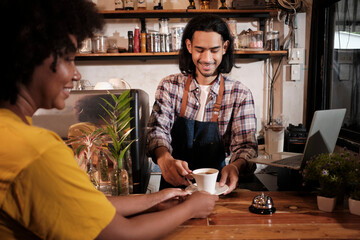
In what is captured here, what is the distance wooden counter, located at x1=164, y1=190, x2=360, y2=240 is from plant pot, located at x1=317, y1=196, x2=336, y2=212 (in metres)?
0.02

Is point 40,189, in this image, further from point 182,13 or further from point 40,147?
point 182,13

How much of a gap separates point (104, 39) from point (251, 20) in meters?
1.65

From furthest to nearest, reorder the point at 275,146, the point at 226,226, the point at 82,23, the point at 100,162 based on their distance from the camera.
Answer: the point at 275,146 → the point at 100,162 → the point at 226,226 → the point at 82,23

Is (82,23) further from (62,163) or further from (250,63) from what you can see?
(250,63)

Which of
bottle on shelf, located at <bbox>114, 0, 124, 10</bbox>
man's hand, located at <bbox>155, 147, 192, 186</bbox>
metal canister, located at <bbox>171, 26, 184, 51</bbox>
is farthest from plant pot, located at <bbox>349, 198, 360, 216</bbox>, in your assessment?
bottle on shelf, located at <bbox>114, 0, 124, 10</bbox>

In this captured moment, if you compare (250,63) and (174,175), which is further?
(250,63)

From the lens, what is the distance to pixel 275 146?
3359 mm

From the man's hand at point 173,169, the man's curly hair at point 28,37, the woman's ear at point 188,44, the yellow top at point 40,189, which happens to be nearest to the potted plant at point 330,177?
the man's hand at point 173,169

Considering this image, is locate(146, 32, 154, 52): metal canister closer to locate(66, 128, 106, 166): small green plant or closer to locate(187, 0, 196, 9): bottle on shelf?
locate(187, 0, 196, 9): bottle on shelf

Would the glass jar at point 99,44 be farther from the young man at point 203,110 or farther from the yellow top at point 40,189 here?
the yellow top at point 40,189

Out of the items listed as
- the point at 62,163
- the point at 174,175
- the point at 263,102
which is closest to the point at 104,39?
the point at 263,102

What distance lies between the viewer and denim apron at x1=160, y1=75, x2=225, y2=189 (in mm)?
1979

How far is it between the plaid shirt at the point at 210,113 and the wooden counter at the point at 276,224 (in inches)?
25.9

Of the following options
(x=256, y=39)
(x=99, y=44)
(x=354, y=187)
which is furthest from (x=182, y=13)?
(x=354, y=187)
